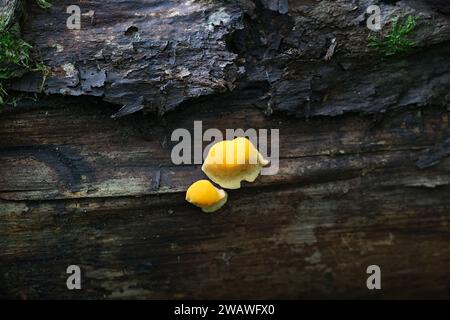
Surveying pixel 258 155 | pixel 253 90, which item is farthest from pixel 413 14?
pixel 258 155

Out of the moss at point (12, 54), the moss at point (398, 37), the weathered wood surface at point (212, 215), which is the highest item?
the moss at point (398, 37)

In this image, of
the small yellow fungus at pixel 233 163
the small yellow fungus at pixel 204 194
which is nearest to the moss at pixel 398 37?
the small yellow fungus at pixel 233 163

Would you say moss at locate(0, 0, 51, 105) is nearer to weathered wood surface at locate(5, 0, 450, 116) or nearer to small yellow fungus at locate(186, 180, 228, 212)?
weathered wood surface at locate(5, 0, 450, 116)

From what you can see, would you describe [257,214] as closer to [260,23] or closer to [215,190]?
[215,190]

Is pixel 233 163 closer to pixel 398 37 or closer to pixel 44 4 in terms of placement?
pixel 398 37

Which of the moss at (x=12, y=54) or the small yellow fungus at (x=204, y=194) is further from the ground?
the moss at (x=12, y=54)

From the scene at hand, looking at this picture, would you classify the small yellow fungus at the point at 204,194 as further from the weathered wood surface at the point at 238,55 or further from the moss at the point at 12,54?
the moss at the point at 12,54
